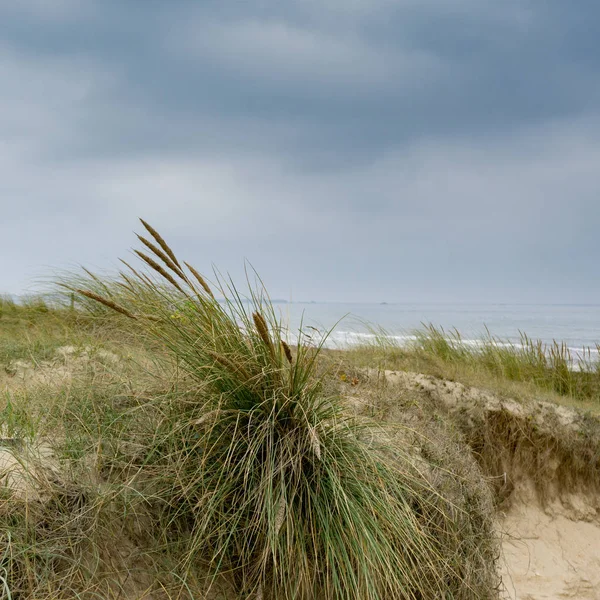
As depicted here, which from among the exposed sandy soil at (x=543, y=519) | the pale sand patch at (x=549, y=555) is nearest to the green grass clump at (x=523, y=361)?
the exposed sandy soil at (x=543, y=519)

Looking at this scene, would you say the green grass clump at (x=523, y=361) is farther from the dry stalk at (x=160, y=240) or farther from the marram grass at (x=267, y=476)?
the dry stalk at (x=160, y=240)

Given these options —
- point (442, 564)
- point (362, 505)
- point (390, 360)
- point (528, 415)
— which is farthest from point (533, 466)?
point (362, 505)

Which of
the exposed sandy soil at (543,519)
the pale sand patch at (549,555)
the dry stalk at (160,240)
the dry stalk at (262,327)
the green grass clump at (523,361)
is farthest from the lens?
the green grass clump at (523,361)

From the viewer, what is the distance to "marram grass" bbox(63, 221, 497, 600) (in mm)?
2389

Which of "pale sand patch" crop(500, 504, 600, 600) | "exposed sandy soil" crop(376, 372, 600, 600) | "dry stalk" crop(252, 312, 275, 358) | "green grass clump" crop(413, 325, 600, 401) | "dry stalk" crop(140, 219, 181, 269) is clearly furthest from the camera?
"green grass clump" crop(413, 325, 600, 401)

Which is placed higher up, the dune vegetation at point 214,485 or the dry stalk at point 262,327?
the dry stalk at point 262,327

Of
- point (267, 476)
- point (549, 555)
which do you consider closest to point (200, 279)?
point (267, 476)

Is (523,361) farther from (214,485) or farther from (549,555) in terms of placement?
(214,485)

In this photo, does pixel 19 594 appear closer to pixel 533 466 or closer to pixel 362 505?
pixel 362 505

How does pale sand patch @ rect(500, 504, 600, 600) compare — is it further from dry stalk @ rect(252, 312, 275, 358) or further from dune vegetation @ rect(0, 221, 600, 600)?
dry stalk @ rect(252, 312, 275, 358)

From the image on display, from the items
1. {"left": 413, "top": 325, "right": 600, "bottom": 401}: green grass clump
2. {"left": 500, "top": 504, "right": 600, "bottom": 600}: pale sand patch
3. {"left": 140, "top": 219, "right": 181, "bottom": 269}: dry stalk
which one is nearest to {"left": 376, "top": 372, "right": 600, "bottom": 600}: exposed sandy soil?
{"left": 500, "top": 504, "right": 600, "bottom": 600}: pale sand patch

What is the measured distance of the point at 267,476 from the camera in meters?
2.38

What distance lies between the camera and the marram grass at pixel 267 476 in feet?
7.84

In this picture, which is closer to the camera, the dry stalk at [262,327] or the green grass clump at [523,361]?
the dry stalk at [262,327]
